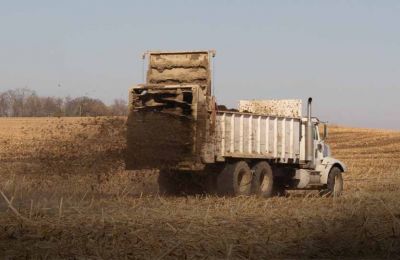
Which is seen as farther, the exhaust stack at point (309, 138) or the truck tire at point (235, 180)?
the exhaust stack at point (309, 138)

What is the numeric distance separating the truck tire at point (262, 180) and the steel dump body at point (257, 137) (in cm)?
29

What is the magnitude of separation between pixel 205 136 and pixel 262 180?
332 centimetres

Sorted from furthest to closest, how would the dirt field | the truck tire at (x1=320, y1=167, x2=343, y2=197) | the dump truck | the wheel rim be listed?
the wheel rim < the truck tire at (x1=320, y1=167, x2=343, y2=197) < the dump truck < the dirt field

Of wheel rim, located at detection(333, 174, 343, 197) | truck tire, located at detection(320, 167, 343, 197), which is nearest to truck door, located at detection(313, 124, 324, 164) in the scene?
truck tire, located at detection(320, 167, 343, 197)

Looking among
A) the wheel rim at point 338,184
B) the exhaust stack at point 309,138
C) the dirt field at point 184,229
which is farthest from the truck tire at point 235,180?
the wheel rim at point 338,184

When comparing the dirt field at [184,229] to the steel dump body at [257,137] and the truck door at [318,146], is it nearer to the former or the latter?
the steel dump body at [257,137]

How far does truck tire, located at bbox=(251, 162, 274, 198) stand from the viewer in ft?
62.3

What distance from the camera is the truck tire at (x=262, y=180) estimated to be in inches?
748

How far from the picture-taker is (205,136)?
1698 cm

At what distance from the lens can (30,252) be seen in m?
7.81

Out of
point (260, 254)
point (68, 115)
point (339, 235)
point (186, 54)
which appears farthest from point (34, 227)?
point (68, 115)

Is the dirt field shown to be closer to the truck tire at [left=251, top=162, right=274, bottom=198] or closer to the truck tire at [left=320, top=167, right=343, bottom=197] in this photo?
the truck tire at [left=251, top=162, right=274, bottom=198]

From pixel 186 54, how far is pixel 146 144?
113 inches

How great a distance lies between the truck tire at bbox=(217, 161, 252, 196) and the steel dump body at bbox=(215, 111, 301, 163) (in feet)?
1.06
